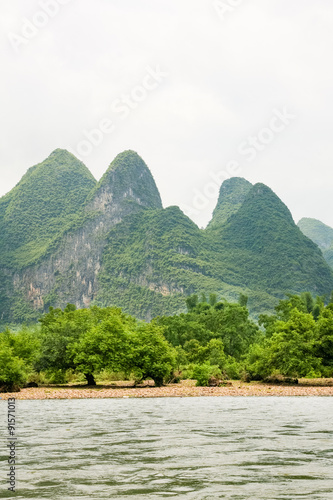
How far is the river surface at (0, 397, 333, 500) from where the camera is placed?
8188 mm

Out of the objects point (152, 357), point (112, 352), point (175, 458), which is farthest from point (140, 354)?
point (175, 458)

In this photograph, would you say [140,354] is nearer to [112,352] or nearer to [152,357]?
[152,357]

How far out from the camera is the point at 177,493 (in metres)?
7.95

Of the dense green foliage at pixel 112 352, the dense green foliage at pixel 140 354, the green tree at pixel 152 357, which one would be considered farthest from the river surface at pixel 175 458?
the dense green foliage at pixel 140 354

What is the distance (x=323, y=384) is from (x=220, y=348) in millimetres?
21627

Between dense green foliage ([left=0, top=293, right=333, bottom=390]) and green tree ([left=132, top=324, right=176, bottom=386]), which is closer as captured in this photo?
green tree ([left=132, top=324, right=176, bottom=386])

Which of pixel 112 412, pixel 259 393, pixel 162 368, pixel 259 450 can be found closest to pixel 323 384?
pixel 259 393

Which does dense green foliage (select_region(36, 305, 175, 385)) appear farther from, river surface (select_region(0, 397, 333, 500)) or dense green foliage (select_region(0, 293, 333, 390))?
river surface (select_region(0, 397, 333, 500))

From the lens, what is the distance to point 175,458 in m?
11.4

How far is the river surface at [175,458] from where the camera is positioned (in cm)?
819

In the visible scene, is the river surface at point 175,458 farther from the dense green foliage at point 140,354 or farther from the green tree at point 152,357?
the dense green foliage at point 140,354

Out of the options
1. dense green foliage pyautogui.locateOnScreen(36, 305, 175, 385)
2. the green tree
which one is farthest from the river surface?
dense green foliage pyautogui.locateOnScreen(36, 305, 175, 385)

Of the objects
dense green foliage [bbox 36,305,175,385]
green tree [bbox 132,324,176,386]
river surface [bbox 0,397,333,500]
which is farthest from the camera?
dense green foliage [bbox 36,305,175,385]

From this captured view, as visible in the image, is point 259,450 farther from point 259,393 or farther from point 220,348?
point 220,348
